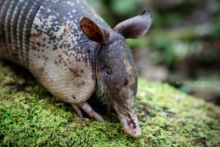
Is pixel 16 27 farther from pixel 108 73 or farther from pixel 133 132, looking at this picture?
pixel 133 132

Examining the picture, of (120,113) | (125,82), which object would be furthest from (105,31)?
(120,113)

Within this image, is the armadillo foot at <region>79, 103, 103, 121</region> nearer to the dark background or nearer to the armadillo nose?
the armadillo nose

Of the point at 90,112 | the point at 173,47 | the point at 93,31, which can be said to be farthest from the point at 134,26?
the point at 173,47

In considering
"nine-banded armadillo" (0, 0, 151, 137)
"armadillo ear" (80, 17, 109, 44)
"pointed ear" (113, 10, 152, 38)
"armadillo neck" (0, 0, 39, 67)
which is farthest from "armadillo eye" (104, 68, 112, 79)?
"armadillo neck" (0, 0, 39, 67)

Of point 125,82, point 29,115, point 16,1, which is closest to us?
point 125,82

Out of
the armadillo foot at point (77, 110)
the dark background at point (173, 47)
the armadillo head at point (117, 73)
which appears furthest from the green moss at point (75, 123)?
the dark background at point (173, 47)

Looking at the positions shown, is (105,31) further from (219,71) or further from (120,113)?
(219,71)
